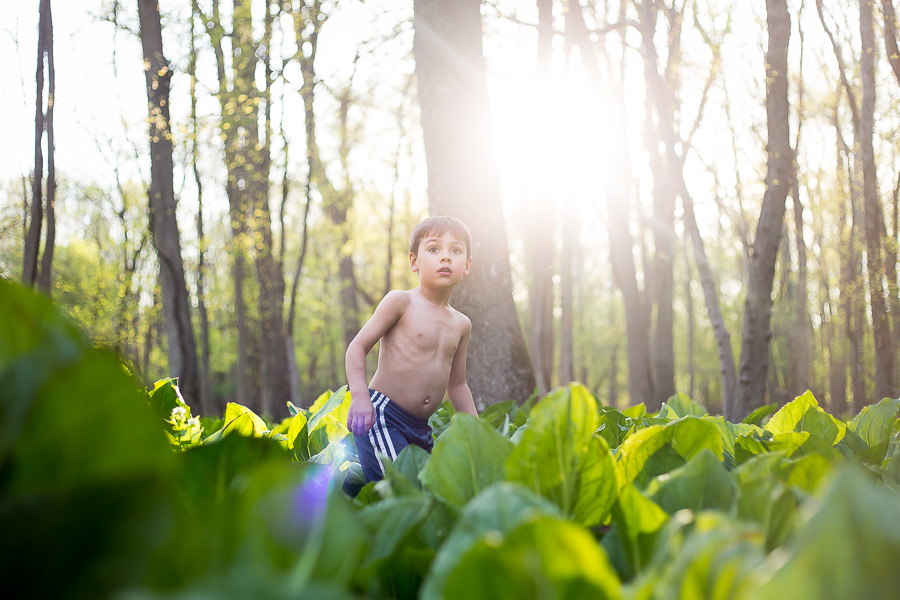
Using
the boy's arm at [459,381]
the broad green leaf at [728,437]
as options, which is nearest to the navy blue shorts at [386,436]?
the boy's arm at [459,381]

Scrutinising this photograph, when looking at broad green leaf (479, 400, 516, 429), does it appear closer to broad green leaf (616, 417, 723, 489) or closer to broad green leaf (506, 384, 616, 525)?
broad green leaf (616, 417, 723, 489)

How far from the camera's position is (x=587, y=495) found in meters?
1.07

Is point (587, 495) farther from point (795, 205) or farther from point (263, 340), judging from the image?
point (795, 205)

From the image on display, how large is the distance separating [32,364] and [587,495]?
2.70ft

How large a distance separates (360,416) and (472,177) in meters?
3.35

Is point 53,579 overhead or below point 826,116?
below

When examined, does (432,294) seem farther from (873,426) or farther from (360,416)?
(873,426)

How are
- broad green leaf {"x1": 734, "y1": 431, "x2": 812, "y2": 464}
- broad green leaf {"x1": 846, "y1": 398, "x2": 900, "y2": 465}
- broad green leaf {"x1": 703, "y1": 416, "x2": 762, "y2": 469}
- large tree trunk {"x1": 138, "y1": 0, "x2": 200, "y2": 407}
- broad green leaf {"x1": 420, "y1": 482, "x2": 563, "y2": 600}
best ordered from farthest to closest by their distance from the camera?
large tree trunk {"x1": 138, "y1": 0, "x2": 200, "y2": 407} → broad green leaf {"x1": 846, "y1": 398, "x2": 900, "y2": 465} → broad green leaf {"x1": 703, "y1": 416, "x2": 762, "y2": 469} → broad green leaf {"x1": 734, "y1": 431, "x2": 812, "y2": 464} → broad green leaf {"x1": 420, "y1": 482, "x2": 563, "y2": 600}

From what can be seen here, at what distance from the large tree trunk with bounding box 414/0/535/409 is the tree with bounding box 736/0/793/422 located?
3.03 m

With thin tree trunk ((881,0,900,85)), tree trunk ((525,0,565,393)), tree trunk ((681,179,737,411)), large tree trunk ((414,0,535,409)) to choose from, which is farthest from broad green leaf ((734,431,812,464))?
tree trunk ((681,179,737,411))

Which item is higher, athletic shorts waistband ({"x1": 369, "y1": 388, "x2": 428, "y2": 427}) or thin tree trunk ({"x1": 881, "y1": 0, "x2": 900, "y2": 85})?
thin tree trunk ({"x1": 881, "y1": 0, "x2": 900, "y2": 85})

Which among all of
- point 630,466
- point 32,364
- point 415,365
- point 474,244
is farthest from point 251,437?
point 474,244

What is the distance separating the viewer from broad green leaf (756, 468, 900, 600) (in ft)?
1.74

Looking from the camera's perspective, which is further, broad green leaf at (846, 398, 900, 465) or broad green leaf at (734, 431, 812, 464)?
broad green leaf at (846, 398, 900, 465)
